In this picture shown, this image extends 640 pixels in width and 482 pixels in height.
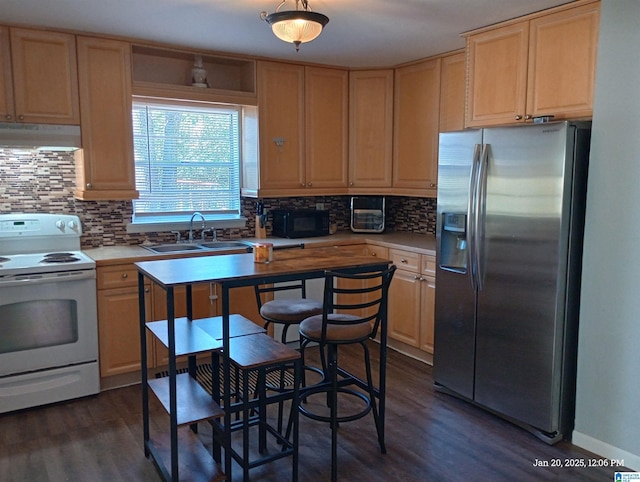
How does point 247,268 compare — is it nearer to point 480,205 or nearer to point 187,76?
point 480,205

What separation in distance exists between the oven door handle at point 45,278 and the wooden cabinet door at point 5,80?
101 centimetres

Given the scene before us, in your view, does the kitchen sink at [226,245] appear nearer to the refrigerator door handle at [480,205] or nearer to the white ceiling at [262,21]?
the white ceiling at [262,21]

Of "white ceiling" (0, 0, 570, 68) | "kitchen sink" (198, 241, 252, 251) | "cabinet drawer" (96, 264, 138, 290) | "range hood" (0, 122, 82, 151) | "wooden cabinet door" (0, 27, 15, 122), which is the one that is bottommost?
"cabinet drawer" (96, 264, 138, 290)

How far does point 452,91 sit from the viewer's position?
396 cm

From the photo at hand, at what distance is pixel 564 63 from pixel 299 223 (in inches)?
93.0

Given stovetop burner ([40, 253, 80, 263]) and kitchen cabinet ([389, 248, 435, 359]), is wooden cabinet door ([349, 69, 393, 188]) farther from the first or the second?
stovetop burner ([40, 253, 80, 263])

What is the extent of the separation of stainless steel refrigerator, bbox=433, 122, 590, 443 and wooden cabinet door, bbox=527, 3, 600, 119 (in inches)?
9.8

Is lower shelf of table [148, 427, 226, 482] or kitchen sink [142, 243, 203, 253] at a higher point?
kitchen sink [142, 243, 203, 253]

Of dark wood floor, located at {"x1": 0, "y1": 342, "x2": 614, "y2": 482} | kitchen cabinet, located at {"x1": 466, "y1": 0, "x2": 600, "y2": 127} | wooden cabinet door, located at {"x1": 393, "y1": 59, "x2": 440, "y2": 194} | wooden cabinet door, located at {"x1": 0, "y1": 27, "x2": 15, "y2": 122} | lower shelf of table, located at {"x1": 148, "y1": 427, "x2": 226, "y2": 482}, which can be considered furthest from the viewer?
wooden cabinet door, located at {"x1": 393, "y1": 59, "x2": 440, "y2": 194}

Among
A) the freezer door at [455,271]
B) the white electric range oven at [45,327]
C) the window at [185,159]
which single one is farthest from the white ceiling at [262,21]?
the white electric range oven at [45,327]

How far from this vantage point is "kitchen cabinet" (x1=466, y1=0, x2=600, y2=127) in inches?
110

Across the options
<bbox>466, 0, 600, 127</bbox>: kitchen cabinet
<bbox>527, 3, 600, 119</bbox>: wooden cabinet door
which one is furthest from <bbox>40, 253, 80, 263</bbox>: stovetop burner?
<bbox>527, 3, 600, 119</bbox>: wooden cabinet door

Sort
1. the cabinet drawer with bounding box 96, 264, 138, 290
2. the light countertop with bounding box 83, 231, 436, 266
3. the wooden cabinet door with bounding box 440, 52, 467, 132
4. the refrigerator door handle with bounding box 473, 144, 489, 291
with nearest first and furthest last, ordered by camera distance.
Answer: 1. the refrigerator door handle with bounding box 473, 144, 489, 291
2. the cabinet drawer with bounding box 96, 264, 138, 290
3. the light countertop with bounding box 83, 231, 436, 266
4. the wooden cabinet door with bounding box 440, 52, 467, 132

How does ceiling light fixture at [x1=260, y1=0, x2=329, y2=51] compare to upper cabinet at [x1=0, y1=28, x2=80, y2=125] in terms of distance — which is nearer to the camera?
ceiling light fixture at [x1=260, y1=0, x2=329, y2=51]
